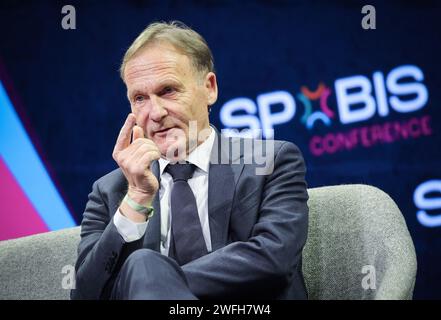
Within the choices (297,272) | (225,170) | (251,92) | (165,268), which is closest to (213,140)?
(225,170)

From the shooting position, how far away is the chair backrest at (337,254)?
173 cm

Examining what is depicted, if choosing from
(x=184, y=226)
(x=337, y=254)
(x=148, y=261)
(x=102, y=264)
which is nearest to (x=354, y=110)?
(x=337, y=254)

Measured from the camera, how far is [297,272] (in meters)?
1.82

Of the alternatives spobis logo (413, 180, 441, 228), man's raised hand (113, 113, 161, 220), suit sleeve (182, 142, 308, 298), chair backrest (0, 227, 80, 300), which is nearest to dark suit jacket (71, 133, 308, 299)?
suit sleeve (182, 142, 308, 298)

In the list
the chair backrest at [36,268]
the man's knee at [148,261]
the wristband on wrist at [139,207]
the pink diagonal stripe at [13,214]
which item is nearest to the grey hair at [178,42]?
the wristband on wrist at [139,207]

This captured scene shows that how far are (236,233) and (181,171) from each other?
242 millimetres

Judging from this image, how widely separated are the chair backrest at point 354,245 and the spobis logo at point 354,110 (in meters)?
0.95

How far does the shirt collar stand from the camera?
189cm

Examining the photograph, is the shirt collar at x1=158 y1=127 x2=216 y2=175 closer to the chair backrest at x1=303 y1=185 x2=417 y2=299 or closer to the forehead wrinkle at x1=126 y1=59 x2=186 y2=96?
the forehead wrinkle at x1=126 y1=59 x2=186 y2=96

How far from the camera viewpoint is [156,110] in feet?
6.13

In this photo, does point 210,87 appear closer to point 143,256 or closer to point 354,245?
point 354,245

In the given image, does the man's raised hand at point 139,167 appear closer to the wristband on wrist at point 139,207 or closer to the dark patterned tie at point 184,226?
the wristband on wrist at point 139,207

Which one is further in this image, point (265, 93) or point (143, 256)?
point (265, 93)
